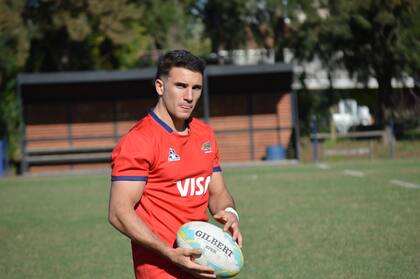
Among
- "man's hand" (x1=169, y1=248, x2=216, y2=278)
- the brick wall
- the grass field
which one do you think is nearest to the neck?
"man's hand" (x1=169, y1=248, x2=216, y2=278)

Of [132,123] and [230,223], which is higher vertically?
[132,123]

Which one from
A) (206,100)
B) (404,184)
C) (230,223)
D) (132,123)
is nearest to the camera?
(230,223)

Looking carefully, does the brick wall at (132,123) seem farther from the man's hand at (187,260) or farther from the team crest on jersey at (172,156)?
the man's hand at (187,260)

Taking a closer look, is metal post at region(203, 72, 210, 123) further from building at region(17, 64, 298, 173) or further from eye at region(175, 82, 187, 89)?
eye at region(175, 82, 187, 89)

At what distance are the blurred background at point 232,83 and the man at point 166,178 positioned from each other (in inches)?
957

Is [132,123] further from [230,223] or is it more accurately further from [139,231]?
[139,231]

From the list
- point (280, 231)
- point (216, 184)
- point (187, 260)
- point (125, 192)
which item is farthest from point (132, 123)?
point (187, 260)

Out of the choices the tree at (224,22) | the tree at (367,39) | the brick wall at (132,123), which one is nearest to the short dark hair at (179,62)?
the brick wall at (132,123)

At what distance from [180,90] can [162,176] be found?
0.53 m

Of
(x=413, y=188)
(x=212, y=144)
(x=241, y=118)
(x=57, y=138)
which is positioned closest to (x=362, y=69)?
(x=241, y=118)

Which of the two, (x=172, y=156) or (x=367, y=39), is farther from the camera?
A: (x=367, y=39)

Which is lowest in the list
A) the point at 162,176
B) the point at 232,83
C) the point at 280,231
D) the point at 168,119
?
the point at 280,231

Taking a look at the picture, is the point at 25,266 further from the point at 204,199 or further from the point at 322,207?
the point at 322,207

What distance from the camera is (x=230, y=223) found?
4492 millimetres
